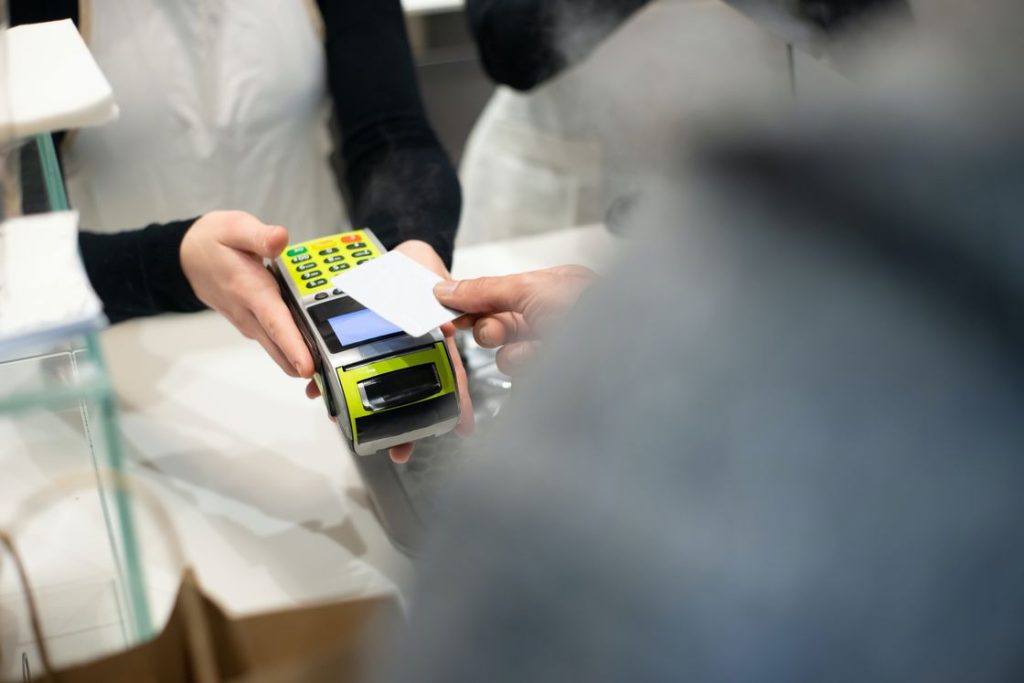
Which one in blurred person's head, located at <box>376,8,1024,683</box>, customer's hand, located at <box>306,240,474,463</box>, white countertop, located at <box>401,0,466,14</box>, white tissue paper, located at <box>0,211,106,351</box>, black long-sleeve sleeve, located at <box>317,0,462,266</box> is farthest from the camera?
white countertop, located at <box>401,0,466,14</box>

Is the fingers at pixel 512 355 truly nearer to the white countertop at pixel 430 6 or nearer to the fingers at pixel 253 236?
the fingers at pixel 253 236

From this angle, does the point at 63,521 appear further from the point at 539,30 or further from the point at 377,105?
the point at 539,30

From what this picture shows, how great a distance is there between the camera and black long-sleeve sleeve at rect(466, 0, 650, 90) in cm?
72

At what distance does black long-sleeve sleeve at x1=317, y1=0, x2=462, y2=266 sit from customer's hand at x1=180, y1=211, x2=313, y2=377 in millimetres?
133

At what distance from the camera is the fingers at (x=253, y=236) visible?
1.58 feet

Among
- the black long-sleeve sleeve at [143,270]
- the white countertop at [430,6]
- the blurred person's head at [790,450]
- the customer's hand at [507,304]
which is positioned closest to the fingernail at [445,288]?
the customer's hand at [507,304]

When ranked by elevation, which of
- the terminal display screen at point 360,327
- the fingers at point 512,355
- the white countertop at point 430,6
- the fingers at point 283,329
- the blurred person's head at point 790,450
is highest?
the blurred person's head at point 790,450

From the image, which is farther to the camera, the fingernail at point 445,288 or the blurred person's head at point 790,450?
the fingernail at point 445,288

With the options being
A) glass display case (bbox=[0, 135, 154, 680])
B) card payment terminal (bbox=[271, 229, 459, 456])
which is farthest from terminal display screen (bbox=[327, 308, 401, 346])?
glass display case (bbox=[0, 135, 154, 680])

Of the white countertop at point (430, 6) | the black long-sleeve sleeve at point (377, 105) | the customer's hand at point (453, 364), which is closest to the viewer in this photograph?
the customer's hand at point (453, 364)

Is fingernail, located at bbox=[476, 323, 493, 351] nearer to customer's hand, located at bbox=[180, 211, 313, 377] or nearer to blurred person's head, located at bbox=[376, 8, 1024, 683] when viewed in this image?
customer's hand, located at bbox=[180, 211, 313, 377]

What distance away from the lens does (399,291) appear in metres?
0.45

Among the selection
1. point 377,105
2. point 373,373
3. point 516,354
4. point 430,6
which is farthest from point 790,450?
point 430,6

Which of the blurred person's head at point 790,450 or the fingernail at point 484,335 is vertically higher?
the blurred person's head at point 790,450
